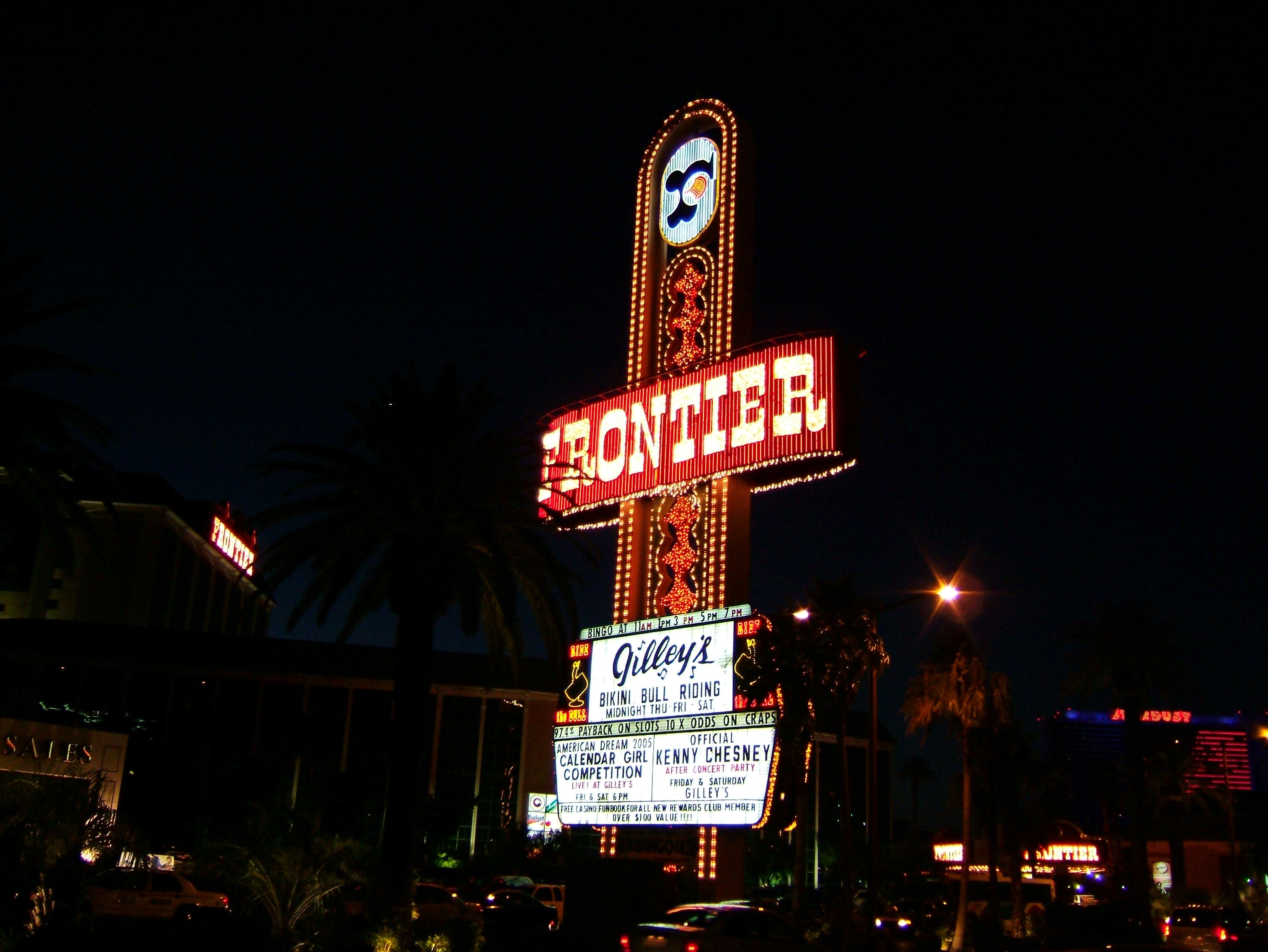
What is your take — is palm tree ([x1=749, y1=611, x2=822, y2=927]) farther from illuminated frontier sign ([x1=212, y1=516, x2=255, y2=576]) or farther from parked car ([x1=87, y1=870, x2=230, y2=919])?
illuminated frontier sign ([x1=212, y1=516, x2=255, y2=576])

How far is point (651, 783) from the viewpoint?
31.3 metres

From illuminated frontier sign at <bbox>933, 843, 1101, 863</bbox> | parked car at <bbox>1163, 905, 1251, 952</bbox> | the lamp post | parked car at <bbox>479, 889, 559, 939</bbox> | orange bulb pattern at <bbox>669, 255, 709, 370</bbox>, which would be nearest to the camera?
the lamp post

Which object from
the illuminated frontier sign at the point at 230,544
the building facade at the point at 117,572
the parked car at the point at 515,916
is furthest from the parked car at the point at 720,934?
the illuminated frontier sign at the point at 230,544

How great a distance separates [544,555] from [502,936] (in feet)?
39.1

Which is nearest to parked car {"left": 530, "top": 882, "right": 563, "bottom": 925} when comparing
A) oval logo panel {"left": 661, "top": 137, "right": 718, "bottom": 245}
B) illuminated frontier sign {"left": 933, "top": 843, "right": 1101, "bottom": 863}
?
oval logo panel {"left": 661, "top": 137, "right": 718, "bottom": 245}

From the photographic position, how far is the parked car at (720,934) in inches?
806

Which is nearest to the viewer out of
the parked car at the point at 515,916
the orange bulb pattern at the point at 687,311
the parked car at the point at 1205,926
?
the parked car at the point at 1205,926

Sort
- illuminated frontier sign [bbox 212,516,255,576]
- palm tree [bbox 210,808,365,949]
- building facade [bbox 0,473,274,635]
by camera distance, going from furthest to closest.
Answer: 1. illuminated frontier sign [bbox 212,516,255,576]
2. building facade [bbox 0,473,274,635]
3. palm tree [bbox 210,808,365,949]

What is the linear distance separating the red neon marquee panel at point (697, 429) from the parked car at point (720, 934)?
1056 cm

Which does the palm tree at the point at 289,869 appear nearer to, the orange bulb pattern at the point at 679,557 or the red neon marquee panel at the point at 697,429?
the red neon marquee panel at the point at 697,429

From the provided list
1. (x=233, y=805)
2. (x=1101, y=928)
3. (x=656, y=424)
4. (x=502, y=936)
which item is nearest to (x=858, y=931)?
(x=1101, y=928)

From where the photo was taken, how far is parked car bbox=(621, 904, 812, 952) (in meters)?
20.5

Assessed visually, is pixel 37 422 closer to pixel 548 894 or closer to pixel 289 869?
pixel 289 869

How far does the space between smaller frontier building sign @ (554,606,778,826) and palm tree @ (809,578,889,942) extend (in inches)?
155
